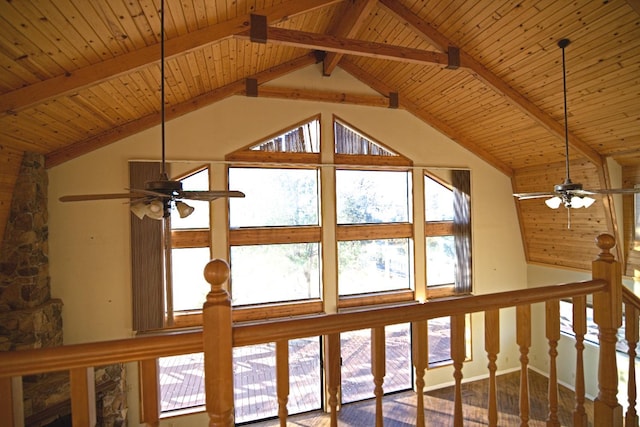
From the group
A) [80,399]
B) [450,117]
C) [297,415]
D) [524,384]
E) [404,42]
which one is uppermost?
[404,42]

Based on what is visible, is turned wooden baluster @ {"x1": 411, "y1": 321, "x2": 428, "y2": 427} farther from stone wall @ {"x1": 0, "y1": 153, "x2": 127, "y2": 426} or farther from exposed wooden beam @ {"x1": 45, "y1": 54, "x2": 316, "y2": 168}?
exposed wooden beam @ {"x1": 45, "y1": 54, "x2": 316, "y2": 168}

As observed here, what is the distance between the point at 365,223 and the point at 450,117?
2.68 meters

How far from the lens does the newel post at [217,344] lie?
1.01 metres

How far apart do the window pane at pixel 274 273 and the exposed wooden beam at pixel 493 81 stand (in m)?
3.79

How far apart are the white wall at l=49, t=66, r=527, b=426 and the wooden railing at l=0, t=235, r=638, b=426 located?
4.74m

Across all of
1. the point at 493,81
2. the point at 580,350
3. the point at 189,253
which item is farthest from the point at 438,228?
the point at 580,350

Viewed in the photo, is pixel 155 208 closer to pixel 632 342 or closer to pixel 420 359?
pixel 420 359

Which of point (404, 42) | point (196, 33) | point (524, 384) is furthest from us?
point (404, 42)

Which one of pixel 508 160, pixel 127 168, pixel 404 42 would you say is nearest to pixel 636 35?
pixel 404 42

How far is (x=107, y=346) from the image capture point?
0.97m

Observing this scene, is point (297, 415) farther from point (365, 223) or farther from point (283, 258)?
point (365, 223)

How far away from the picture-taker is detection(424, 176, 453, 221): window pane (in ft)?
22.0

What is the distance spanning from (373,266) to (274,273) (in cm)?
196

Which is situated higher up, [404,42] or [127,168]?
[404,42]
